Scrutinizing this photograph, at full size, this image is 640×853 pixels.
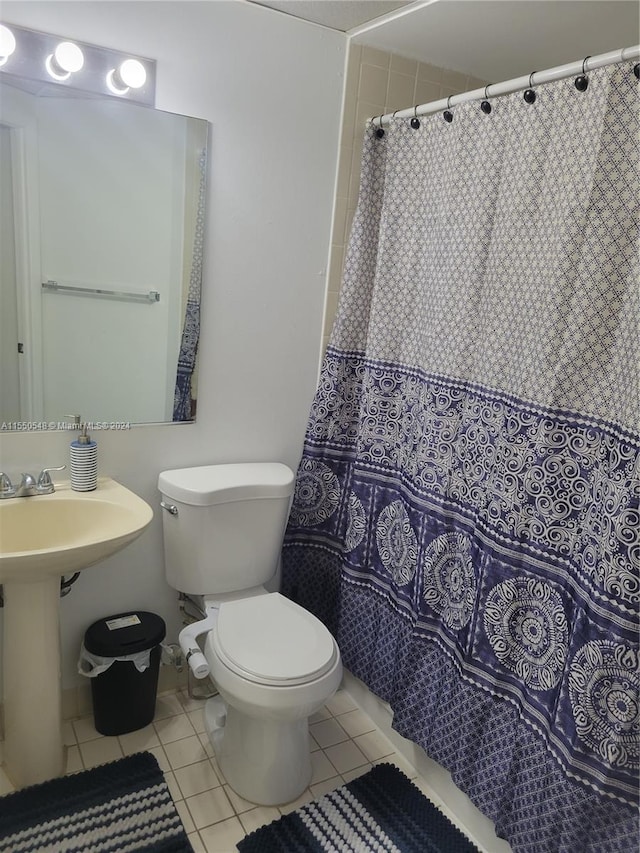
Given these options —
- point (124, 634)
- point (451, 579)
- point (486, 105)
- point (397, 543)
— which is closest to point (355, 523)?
point (397, 543)

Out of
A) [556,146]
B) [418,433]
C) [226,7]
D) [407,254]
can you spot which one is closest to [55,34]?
[226,7]

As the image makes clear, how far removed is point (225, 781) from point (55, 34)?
2118mm

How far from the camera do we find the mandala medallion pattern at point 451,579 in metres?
1.63

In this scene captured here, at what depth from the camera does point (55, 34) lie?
60.6 inches

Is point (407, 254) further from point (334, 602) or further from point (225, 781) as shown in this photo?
point (225, 781)

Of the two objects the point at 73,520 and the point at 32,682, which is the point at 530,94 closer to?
the point at 73,520

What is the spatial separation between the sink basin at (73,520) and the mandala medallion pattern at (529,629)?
932 millimetres

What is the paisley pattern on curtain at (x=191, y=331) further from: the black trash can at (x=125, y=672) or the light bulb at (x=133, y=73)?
the black trash can at (x=125, y=672)

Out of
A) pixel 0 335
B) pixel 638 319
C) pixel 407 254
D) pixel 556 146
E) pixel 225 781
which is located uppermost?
pixel 556 146

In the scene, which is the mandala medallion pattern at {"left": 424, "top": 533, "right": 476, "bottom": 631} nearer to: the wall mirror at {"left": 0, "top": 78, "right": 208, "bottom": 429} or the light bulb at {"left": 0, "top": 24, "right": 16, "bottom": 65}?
the wall mirror at {"left": 0, "top": 78, "right": 208, "bottom": 429}

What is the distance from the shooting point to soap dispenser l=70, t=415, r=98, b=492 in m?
1.72

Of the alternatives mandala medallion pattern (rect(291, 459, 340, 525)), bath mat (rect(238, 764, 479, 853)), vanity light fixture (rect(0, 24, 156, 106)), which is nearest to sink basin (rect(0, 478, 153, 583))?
mandala medallion pattern (rect(291, 459, 340, 525))

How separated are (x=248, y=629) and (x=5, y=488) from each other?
2.56 feet

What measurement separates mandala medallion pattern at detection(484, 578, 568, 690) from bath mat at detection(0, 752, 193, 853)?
3.22 ft
